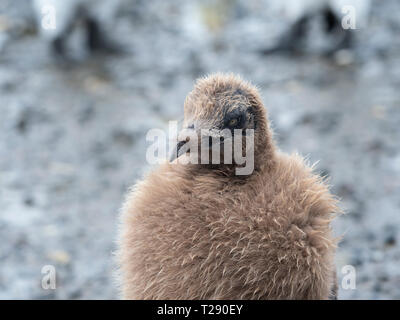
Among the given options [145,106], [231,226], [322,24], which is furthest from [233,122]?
[322,24]

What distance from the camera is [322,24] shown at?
615 cm

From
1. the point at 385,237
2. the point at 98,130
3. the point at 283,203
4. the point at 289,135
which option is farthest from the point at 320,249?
the point at 98,130

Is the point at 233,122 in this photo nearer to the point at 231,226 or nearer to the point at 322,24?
the point at 231,226

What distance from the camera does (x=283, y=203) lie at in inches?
84.7

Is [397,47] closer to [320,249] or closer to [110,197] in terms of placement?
[110,197]

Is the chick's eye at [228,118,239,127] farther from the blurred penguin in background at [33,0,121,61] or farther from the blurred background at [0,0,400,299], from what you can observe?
the blurred penguin in background at [33,0,121,61]

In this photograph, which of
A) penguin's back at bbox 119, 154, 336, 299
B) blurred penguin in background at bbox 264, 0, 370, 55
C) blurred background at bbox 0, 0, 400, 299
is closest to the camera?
Answer: penguin's back at bbox 119, 154, 336, 299

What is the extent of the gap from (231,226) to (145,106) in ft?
10.3

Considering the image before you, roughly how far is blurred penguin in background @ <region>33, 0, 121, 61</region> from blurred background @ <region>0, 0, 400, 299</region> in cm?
1

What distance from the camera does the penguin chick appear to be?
211 centimetres

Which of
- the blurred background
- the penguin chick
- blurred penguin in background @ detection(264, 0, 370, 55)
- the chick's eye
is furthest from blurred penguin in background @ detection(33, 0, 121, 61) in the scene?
the chick's eye

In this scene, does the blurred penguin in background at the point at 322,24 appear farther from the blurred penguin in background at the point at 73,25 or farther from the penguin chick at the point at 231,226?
the penguin chick at the point at 231,226

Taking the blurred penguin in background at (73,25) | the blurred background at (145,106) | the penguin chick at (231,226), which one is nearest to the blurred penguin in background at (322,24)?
the blurred background at (145,106)

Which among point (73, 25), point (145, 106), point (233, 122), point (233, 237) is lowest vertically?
point (233, 237)
